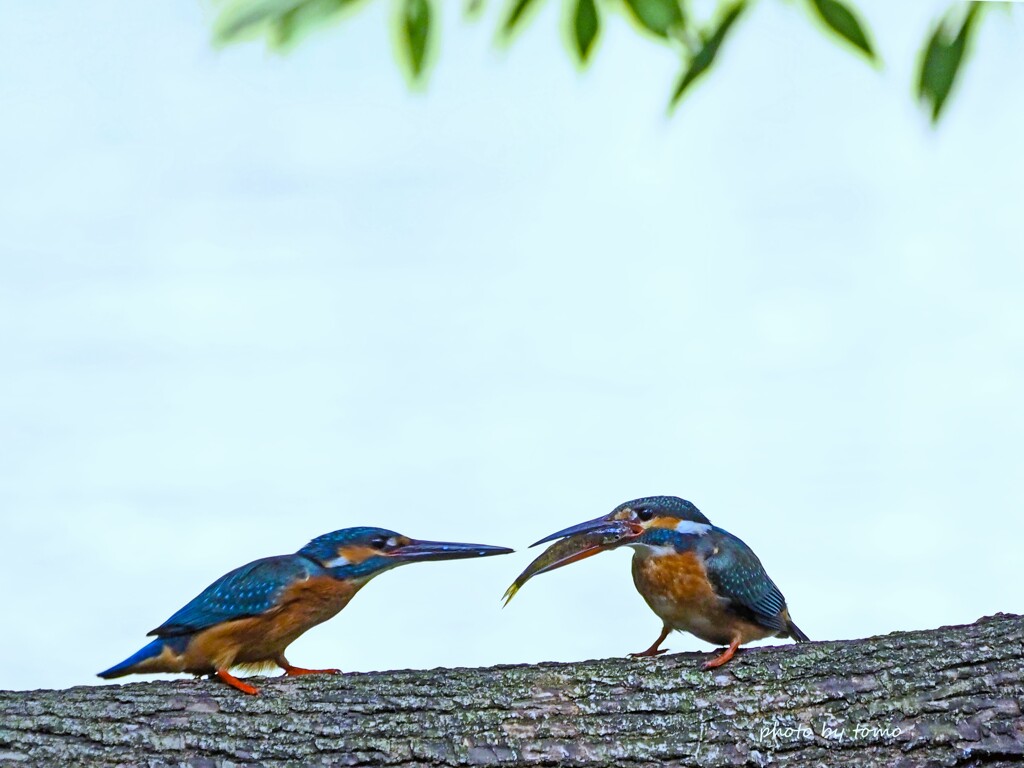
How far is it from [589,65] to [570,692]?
1436mm

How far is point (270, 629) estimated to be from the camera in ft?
9.94

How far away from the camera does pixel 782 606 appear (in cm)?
323

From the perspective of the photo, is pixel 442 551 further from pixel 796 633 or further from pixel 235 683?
pixel 796 633

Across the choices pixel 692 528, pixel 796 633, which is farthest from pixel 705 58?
pixel 796 633

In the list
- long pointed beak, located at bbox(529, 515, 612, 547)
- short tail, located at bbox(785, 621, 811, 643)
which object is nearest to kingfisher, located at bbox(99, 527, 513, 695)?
long pointed beak, located at bbox(529, 515, 612, 547)

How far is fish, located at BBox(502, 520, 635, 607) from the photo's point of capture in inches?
131

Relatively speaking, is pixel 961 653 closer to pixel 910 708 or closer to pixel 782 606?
pixel 910 708

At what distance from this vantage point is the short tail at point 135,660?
2973 mm

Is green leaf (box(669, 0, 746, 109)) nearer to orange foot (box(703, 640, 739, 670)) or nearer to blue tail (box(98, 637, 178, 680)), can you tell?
orange foot (box(703, 640, 739, 670))

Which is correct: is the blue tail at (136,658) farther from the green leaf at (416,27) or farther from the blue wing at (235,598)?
the green leaf at (416,27)

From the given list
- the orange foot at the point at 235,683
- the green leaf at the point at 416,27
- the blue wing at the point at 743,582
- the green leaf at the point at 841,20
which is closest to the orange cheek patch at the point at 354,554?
the orange foot at the point at 235,683

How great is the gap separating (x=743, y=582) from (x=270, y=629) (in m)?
1.23

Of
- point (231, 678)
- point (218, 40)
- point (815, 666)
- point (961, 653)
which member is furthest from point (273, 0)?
point (961, 653)

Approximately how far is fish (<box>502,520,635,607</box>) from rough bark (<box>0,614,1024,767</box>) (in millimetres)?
523
